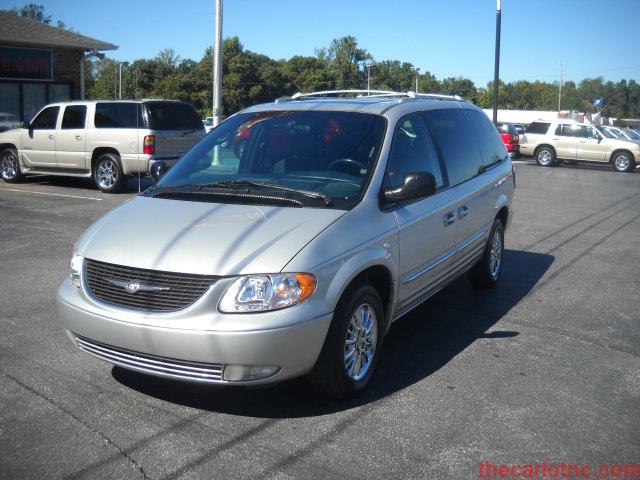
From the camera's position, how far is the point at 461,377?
4.71m

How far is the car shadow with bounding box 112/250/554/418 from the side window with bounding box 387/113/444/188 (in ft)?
4.06

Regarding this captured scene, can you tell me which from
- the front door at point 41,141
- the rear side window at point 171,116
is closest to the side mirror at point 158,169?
the rear side window at point 171,116

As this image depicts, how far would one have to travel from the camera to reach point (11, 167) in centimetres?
1603

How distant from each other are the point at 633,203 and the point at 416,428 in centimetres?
1321

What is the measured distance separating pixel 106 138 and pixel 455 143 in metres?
10.1

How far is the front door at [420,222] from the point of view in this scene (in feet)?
15.7

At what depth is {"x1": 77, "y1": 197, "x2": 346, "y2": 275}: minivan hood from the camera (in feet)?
12.5

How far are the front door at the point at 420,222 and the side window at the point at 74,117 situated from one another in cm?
1101

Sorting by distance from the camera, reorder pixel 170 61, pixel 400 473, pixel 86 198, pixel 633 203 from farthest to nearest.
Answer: pixel 170 61, pixel 633 203, pixel 86 198, pixel 400 473

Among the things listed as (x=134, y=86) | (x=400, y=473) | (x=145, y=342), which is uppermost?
(x=134, y=86)

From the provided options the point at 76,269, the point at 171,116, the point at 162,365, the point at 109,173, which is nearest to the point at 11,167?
the point at 109,173

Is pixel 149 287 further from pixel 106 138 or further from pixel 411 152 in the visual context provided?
pixel 106 138

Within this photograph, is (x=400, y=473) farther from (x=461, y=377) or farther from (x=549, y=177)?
(x=549, y=177)

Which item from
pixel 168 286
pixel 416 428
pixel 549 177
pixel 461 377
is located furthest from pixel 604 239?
pixel 549 177
